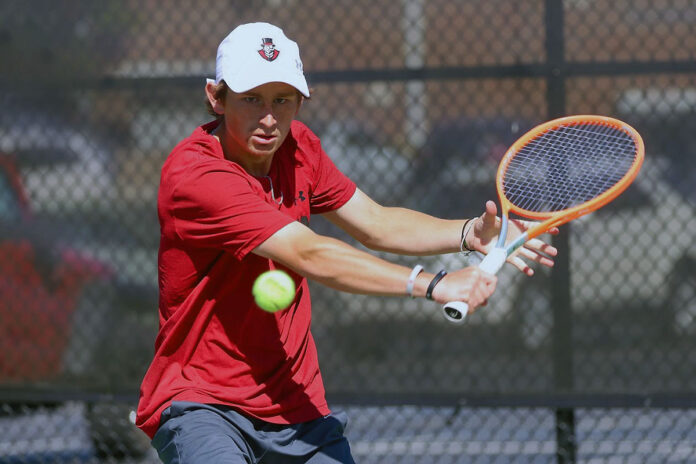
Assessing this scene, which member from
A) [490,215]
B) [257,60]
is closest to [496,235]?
[490,215]

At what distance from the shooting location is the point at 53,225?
4.81m

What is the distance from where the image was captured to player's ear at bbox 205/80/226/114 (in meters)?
2.81

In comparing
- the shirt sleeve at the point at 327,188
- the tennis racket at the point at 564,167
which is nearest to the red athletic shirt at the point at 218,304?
the shirt sleeve at the point at 327,188

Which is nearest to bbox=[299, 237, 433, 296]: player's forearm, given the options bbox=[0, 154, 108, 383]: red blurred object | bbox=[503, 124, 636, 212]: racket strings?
bbox=[503, 124, 636, 212]: racket strings

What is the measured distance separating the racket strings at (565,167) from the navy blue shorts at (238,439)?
3.18ft

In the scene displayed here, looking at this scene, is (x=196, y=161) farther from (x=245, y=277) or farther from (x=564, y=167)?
(x=564, y=167)

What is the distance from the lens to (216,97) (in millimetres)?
2826

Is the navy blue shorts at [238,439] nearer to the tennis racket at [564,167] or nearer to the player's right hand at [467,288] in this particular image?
the player's right hand at [467,288]

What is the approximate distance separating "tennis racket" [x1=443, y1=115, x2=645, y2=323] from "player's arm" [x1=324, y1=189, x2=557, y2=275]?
112 millimetres

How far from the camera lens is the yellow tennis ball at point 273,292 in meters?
2.65

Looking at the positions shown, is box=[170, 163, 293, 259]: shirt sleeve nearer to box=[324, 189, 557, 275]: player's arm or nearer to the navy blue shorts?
the navy blue shorts

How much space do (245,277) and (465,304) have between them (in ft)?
2.16

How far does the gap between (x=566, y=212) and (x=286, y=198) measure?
79 cm

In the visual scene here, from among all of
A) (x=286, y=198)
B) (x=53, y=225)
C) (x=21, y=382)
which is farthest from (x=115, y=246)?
(x=286, y=198)
